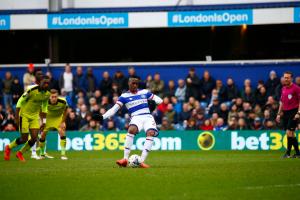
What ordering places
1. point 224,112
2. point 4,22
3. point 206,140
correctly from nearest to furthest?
point 206,140
point 224,112
point 4,22

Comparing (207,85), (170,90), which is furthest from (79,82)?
(207,85)

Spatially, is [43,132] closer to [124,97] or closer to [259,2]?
[124,97]

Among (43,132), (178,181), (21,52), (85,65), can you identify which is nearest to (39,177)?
(178,181)

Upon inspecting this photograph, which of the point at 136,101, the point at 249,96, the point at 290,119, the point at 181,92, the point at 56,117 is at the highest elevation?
the point at 181,92

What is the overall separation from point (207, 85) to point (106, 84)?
408 cm

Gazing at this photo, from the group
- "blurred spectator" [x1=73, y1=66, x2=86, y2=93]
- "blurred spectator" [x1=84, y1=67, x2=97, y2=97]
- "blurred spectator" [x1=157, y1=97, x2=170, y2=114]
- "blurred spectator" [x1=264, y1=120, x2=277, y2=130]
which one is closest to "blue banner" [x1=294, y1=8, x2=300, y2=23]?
"blurred spectator" [x1=264, y1=120, x2=277, y2=130]

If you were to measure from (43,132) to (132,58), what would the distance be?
12.7m

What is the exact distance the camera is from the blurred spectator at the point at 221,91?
29375mm

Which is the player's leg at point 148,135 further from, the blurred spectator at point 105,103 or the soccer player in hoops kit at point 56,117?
the blurred spectator at point 105,103

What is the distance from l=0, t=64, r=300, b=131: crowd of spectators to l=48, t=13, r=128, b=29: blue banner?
226 centimetres

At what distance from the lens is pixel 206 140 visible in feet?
91.3

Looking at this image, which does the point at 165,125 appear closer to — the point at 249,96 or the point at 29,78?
the point at 249,96

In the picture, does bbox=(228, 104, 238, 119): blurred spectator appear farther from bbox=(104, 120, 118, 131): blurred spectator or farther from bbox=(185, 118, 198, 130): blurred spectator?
bbox=(104, 120, 118, 131): blurred spectator

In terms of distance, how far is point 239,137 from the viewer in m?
27.4
